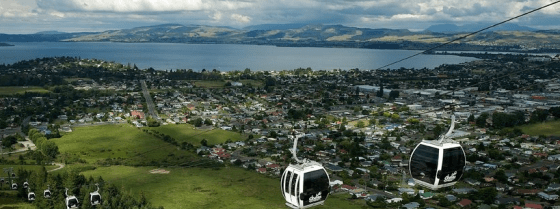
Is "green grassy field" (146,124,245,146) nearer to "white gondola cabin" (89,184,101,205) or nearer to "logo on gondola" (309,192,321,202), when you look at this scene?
"white gondola cabin" (89,184,101,205)

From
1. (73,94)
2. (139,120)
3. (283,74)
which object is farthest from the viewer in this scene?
(283,74)

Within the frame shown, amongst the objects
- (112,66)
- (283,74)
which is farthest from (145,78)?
(283,74)

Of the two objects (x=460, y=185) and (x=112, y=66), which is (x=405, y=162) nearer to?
(x=460, y=185)

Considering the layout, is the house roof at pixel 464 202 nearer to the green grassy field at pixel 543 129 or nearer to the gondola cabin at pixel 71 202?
the gondola cabin at pixel 71 202

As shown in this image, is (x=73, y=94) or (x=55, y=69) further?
(x=55, y=69)

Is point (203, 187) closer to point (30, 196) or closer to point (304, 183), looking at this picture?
point (30, 196)

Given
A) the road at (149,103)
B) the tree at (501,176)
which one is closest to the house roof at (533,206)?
the tree at (501,176)
